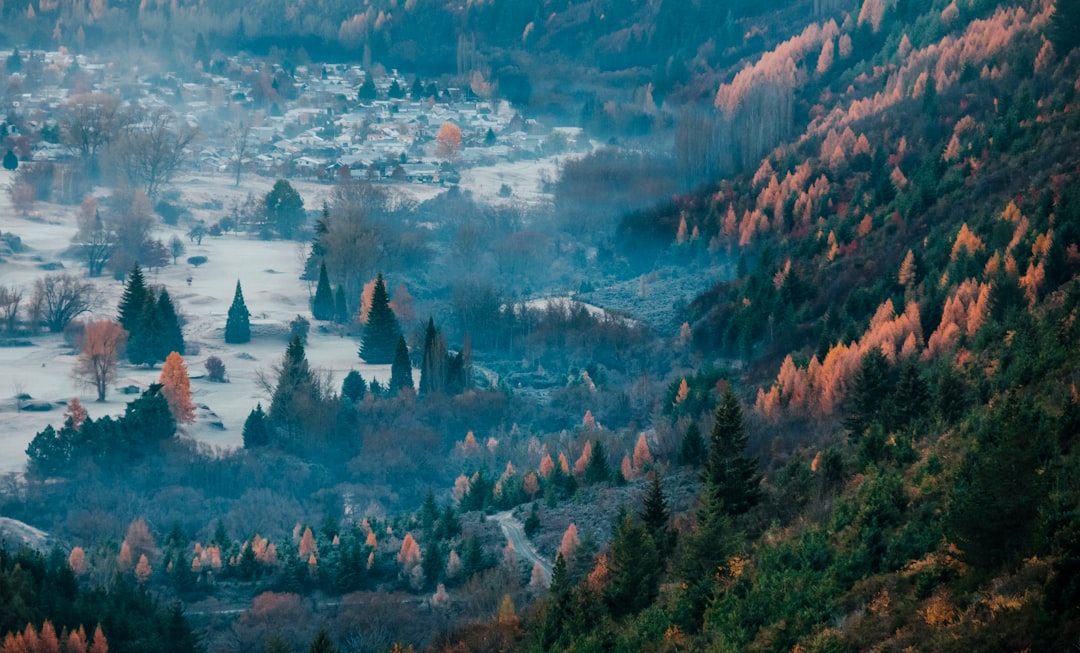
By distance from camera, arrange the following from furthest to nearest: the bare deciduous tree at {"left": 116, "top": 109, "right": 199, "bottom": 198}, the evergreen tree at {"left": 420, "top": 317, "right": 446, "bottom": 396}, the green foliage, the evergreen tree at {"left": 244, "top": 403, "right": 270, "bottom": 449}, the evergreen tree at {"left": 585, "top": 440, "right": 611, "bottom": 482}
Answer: the bare deciduous tree at {"left": 116, "top": 109, "right": 199, "bottom": 198} < the green foliage < the evergreen tree at {"left": 420, "top": 317, "right": 446, "bottom": 396} < the evergreen tree at {"left": 244, "top": 403, "right": 270, "bottom": 449} < the evergreen tree at {"left": 585, "top": 440, "right": 611, "bottom": 482}

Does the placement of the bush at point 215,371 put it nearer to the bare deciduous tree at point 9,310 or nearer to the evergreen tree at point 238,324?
the evergreen tree at point 238,324

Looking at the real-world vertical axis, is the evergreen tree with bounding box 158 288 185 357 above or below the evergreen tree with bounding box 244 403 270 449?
above

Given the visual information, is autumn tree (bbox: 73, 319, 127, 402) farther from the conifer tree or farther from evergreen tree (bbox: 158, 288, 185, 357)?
the conifer tree

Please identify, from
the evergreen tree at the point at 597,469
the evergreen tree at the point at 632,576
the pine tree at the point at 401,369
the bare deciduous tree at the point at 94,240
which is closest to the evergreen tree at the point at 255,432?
the pine tree at the point at 401,369

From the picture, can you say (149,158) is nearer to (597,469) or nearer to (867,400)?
(597,469)

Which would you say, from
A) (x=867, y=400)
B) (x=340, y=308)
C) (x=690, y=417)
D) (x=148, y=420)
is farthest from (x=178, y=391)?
(x=867, y=400)

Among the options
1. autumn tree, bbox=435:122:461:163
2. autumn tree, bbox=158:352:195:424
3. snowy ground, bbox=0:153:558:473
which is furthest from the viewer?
autumn tree, bbox=435:122:461:163

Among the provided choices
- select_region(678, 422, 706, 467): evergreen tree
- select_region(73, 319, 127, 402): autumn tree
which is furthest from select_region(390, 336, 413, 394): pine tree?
select_region(678, 422, 706, 467): evergreen tree

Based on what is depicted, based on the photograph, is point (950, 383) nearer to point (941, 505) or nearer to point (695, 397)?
point (941, 505)
